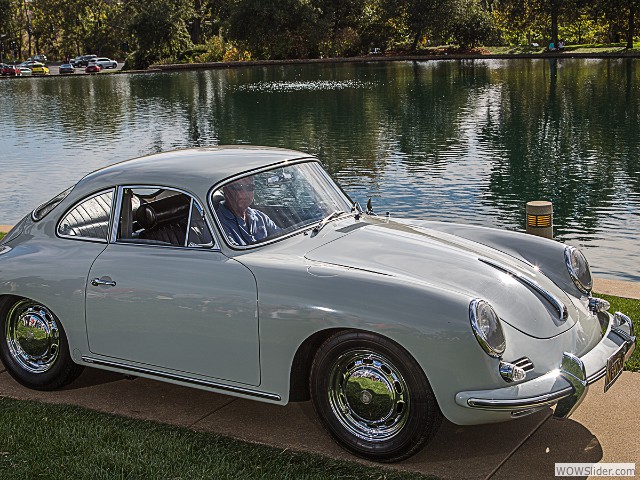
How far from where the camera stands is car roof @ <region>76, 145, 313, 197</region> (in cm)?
538

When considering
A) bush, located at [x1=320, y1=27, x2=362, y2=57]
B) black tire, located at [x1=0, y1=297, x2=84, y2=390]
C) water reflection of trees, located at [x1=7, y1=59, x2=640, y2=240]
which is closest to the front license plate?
black tire, located at [x1=0, y1=297, x2=84, y2=390]

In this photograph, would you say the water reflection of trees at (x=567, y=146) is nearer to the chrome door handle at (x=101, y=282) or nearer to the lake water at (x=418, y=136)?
the lake water at (x=418, y=136)

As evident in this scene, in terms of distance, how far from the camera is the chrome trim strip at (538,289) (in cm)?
496

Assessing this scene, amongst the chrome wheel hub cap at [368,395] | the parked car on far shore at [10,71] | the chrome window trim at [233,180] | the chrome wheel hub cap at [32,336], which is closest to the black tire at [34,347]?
the chrome wheel hub cap at [32,336]

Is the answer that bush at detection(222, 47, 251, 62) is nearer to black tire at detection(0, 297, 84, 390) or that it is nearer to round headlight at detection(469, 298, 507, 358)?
black tire at detection(0, 297, 84, 390)

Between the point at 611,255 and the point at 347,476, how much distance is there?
8.90 metres

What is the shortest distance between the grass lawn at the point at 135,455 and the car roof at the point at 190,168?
1.47 m

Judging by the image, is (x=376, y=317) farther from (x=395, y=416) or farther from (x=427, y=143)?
(x=427, y=143)

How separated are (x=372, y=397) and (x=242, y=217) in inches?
57.6

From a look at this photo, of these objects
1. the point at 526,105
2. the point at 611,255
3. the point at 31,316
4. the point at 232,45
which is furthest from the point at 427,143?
the point at 232,45

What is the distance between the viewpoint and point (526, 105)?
105 feet

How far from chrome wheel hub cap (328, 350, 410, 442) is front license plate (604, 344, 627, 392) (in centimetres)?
Answer: 117

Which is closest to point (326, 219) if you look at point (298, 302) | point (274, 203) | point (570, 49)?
point (274, 203)

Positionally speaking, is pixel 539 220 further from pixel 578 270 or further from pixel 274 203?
pixel 274 203
